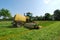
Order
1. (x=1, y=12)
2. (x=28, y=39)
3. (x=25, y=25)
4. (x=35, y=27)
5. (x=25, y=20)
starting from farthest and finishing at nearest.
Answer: (x=1, y=12) → (x=25, y=20) → (x=25, y=25) → (x=35, y=27) → (x=28, y=39)

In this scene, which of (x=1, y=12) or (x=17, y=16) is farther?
(x=1, y=12)

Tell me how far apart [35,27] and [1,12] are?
97.0m

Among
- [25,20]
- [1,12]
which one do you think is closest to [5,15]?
[1,12]

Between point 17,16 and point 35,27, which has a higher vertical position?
point 17,16

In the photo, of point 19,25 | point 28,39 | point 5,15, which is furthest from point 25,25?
point 5,15

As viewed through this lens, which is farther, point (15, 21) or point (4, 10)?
point (4, 10)

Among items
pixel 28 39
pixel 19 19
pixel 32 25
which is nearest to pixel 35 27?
pixel 32 25

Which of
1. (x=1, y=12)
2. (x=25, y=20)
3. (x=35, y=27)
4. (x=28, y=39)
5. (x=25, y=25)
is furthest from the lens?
(x=1, y=12)

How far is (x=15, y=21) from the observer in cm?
3597

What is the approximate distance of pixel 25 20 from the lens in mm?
37531

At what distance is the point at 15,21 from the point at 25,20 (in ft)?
9.27

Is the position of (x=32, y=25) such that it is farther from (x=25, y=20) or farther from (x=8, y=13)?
(x=8, y=13)

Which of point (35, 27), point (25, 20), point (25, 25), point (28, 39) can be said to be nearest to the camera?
point (28, 39)

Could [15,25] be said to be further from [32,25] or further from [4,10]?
[4,10]
